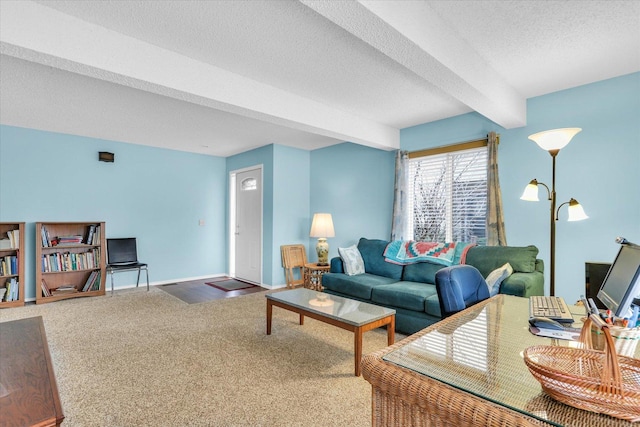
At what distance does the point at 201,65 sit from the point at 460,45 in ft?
6.68

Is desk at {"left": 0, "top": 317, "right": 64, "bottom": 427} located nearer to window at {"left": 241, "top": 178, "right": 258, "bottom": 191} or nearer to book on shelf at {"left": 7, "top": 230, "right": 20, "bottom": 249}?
book on shelf at {"left": 7, "top": 230, "right": 20, "bottom": 249}

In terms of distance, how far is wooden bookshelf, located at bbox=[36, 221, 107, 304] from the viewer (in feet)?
15.1

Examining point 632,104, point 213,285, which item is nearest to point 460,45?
point 632,104

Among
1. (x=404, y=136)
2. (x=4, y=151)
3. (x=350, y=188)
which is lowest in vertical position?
(x=350, y=188)

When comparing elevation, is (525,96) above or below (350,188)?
above

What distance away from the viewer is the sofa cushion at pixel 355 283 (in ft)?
12.3

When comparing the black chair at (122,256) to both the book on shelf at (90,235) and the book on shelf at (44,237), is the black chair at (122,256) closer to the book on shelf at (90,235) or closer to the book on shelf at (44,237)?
the book on shelf at (90,235)

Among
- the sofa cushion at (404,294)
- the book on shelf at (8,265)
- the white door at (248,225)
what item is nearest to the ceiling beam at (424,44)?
the sofa cushion at (404,294)

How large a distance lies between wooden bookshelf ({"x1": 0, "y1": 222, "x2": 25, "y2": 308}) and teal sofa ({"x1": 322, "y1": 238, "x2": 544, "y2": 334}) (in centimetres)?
405

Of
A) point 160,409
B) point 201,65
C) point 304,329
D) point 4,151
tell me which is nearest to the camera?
point 160,409

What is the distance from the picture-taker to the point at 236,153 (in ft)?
21.1

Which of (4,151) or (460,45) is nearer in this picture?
(460,45)

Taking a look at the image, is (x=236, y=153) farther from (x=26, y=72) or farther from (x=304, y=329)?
(x=304, y=329)

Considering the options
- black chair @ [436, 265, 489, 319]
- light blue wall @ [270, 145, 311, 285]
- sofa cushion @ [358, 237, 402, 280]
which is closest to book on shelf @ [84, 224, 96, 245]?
light blue wall @ [270, 145, 311, 285]
